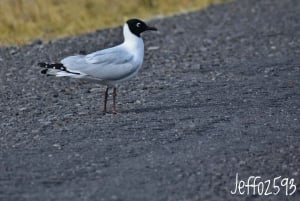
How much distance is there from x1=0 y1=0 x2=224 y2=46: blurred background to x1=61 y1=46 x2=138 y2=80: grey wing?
6214mm

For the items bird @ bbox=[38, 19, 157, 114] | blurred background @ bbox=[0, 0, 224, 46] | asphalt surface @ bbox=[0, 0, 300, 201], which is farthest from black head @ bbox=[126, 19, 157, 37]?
blurred background @ bbox=[0, 0, 224, 46]

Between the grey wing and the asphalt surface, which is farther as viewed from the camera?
the grey wing

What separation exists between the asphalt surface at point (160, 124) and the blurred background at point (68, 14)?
1511mm

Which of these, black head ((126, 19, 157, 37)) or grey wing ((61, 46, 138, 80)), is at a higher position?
black head ((126, 19, 157, 37))

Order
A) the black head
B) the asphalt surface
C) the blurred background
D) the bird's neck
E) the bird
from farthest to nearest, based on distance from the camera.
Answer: the blurred background < the black head < the bird's neck < the bird < the asphalt surface

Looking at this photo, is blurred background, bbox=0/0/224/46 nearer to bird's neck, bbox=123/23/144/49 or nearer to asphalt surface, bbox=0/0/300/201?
asphalt surface, bbox=0/0/300/201

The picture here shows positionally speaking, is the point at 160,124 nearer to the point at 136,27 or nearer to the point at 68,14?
the point at 136,27

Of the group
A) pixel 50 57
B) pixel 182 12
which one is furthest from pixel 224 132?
pixel 182 12

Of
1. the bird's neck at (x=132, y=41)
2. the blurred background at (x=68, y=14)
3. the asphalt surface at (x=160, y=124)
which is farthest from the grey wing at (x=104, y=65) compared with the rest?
the blurred background at (x=68, y=14)

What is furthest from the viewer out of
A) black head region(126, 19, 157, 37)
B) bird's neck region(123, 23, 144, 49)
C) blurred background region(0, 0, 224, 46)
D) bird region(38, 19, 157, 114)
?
blurred background region(0, 0, 224, 46)

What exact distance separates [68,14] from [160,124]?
9920 mm

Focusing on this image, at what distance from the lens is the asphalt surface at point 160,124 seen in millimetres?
7066

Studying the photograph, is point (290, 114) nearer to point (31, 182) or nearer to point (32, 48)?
point (31, 182)

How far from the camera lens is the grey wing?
9.56m
